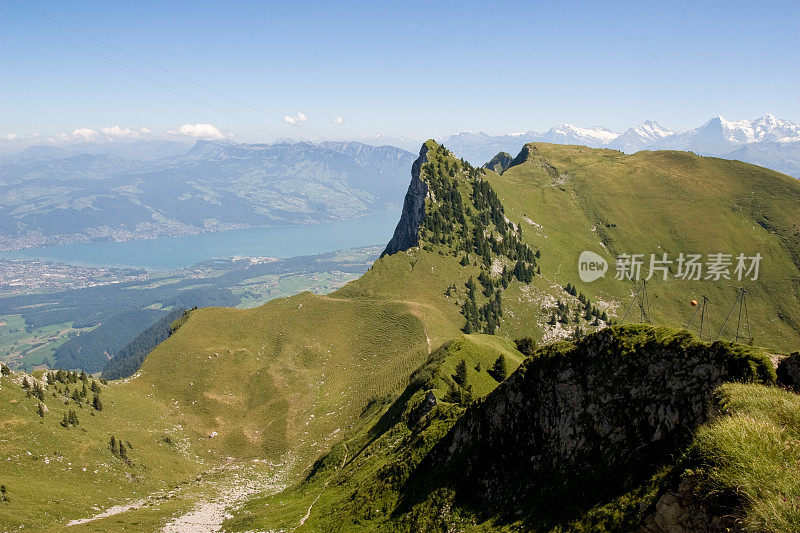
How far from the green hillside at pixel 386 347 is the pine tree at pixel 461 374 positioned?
1.24 ft

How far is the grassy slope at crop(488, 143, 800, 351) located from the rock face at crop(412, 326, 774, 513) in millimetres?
128897

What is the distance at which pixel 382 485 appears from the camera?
36.7 m

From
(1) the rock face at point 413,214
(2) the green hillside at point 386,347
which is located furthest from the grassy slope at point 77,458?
(1) the rock face at point 413,214

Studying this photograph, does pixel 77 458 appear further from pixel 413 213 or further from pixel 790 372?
pixel 413 213

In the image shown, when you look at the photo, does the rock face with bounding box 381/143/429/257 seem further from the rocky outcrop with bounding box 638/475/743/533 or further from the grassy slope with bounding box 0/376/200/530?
the rocky outcrop with bounding box 638/475/743/533

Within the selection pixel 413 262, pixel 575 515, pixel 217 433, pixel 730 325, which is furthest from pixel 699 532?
pixel 730 325

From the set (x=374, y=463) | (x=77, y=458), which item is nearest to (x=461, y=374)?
(x=374, y=463)

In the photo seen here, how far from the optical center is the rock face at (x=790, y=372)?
15.6 metres

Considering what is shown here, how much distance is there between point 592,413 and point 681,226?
176 metres

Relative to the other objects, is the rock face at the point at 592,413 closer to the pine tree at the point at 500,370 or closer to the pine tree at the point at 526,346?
the pine tree at the point at 500,370

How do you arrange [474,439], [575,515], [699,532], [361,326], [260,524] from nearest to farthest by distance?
[699,532] → [575,515] → [474,439] → [260,524] → [361,326]

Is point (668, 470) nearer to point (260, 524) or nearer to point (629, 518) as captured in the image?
point (629, 518)

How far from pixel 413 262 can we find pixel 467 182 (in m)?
55.0

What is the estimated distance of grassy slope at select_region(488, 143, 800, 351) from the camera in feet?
442
